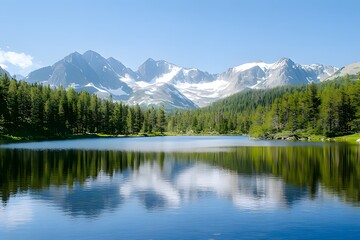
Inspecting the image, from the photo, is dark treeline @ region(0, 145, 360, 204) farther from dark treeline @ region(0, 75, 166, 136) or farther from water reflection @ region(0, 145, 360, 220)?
dark treeline @ region(0, 75, 166, 136)

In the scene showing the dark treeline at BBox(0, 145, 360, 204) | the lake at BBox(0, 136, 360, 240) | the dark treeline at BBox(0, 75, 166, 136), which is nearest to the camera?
the lake at BBox(0, 136, 360, 240)

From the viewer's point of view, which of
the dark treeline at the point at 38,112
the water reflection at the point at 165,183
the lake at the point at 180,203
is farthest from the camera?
the dark treeline at the point at 38,112

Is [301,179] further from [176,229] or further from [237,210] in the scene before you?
[176,229]

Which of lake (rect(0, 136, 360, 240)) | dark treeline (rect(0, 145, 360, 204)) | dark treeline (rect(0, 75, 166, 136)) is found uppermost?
dark treeline (rect(0, 75, 166, 136))

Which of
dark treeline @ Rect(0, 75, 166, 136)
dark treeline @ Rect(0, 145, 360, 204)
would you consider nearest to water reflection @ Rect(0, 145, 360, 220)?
dark treeline @ Rect(0, 145, 360, 204)

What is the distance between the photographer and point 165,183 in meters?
43.6

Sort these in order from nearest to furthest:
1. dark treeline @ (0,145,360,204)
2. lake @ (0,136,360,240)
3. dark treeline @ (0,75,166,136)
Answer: lake @ (0,136,360,240), dark treeline @ (0,145,360,204), dark treeline @ (0,75,166,136)

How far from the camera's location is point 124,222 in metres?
25.9

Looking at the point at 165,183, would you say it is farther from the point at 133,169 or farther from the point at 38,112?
the point at 38,112

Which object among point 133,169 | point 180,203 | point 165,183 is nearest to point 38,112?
point 133,169

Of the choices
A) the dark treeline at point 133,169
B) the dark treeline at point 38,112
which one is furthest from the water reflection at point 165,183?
the dark treeline at point 38,112

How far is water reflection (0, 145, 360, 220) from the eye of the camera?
32406mm

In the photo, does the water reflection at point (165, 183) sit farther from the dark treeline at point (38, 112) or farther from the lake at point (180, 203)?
the dark treeline at point (38, 112)

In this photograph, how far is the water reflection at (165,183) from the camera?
32.4 metres
